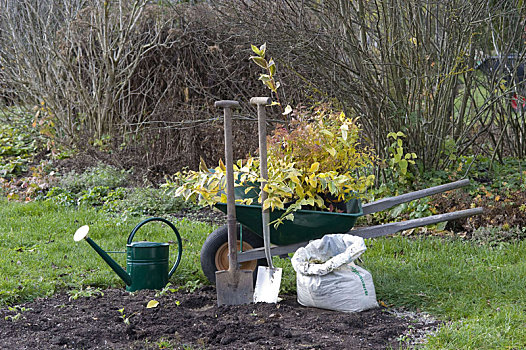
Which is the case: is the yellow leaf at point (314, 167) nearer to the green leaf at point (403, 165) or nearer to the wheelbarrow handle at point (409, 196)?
the wheelbarrow handle at point (409, 196)

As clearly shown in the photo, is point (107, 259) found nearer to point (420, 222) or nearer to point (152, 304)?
point (152, 304)

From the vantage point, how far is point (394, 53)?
18.9 feet

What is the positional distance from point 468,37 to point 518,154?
1895 mm

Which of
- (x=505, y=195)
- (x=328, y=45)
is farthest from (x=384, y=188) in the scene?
(x=328, y=45)

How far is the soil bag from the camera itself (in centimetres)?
341

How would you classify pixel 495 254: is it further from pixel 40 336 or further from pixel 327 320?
pixel 40 336

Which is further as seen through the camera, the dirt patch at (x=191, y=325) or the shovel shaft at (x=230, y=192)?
the shovel shaft at (x=230, y=192)

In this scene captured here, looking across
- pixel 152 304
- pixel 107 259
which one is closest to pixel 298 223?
pixel 152 304

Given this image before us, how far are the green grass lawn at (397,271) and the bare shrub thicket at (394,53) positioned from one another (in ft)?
4.55

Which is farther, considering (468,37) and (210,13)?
(210,13)

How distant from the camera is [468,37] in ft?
18.4

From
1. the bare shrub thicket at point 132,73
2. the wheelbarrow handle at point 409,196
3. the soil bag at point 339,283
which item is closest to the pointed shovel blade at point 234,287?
the soil bag at point 339,283

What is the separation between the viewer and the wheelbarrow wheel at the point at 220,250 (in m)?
3.95

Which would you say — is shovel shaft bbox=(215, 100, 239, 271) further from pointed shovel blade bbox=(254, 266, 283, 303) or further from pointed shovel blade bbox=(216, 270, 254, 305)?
pointed shovel blade bbox=(254, 266, 283, 303)
